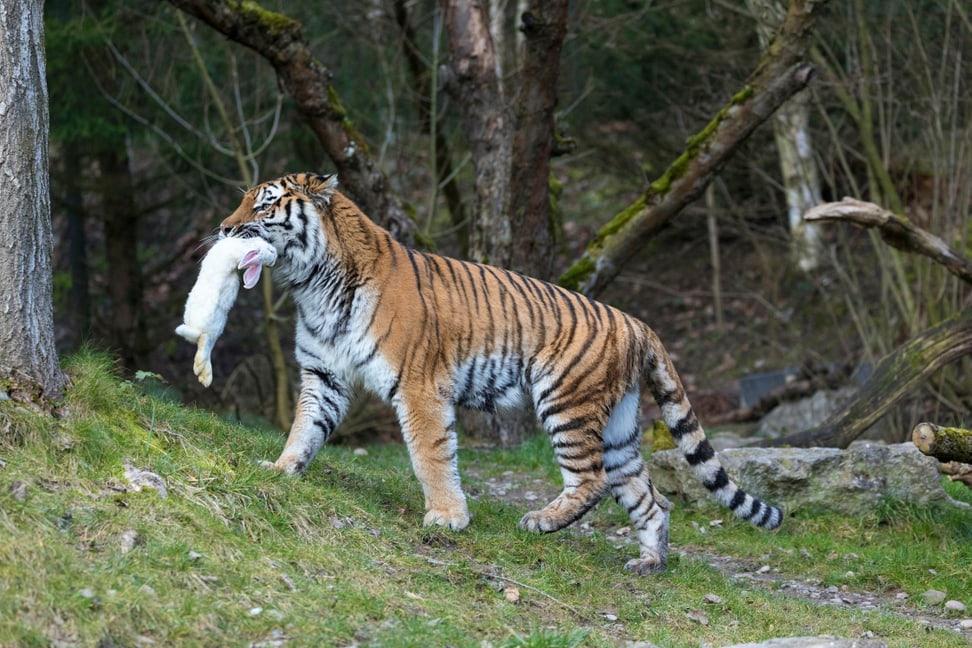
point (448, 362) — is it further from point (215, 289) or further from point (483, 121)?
point (483, 121)

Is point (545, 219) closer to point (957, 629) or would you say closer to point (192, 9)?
point (192, 9)

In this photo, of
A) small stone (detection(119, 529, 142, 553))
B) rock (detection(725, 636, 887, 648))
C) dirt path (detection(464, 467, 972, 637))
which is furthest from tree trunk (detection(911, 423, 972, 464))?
small stone (detection(119, 529, 142, 553))

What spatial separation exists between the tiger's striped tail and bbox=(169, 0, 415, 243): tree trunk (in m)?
4.40

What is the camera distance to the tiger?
6758mm

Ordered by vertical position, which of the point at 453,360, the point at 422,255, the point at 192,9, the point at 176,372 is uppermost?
the point at 192,9

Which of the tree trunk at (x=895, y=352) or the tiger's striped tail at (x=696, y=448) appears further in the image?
the tree trunk at (x=895, y=352)

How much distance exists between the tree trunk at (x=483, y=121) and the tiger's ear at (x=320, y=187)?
422 cm

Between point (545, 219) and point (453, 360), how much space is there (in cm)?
472

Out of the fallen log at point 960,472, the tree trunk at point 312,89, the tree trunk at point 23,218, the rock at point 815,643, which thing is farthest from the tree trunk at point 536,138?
the rock at point 815,643

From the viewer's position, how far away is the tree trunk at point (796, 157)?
40.3ft

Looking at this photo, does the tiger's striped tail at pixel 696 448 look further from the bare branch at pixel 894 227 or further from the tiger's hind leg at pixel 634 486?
the bare branch at pixel 894 227

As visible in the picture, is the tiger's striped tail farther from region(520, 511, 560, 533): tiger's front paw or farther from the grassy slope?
region(520, 511, 560, 533): tiger's front paw

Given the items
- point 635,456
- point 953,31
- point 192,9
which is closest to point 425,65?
point 192,9

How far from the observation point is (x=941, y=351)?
9062 millimetres
